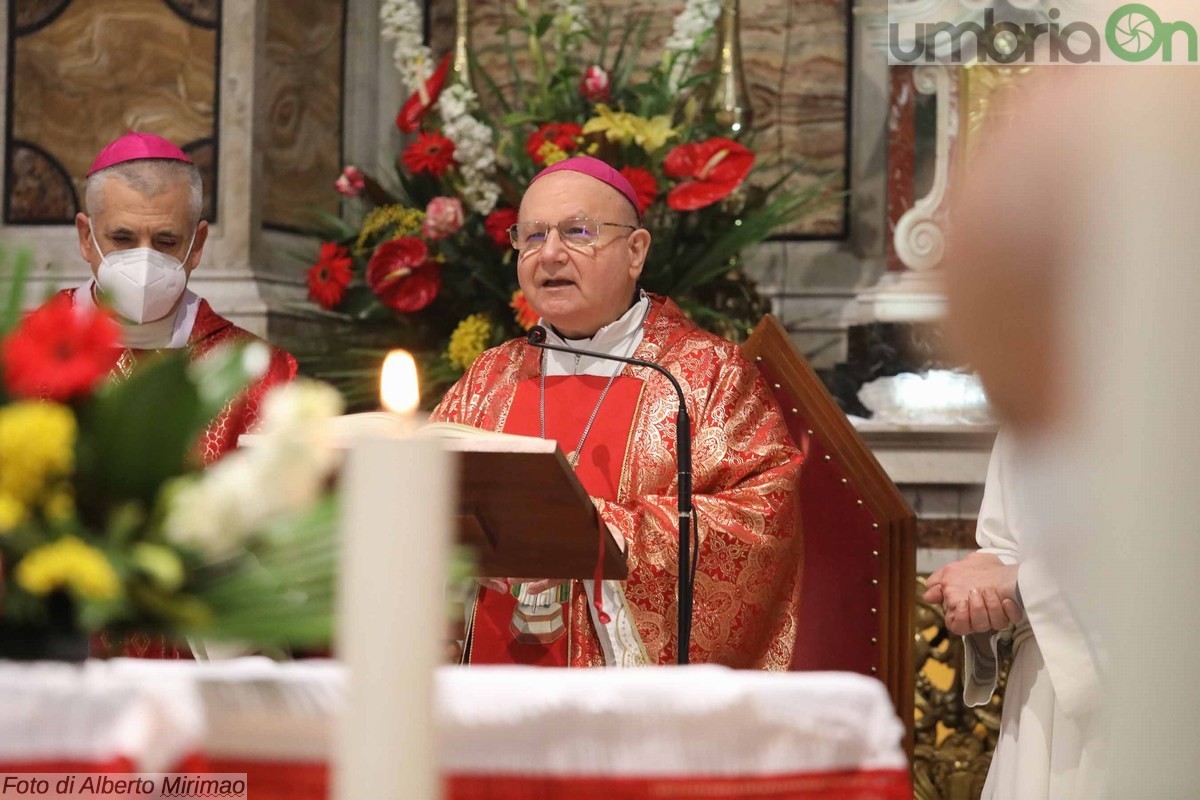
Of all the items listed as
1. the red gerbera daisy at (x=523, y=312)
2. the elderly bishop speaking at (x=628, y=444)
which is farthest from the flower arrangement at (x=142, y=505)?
the red gerbera daisy at (x=523, y=312)

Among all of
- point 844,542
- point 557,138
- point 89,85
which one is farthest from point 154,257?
point 89,85

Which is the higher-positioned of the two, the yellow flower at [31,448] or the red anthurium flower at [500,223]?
the red anthurium flower at [500,223]

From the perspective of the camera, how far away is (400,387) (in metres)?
1.29

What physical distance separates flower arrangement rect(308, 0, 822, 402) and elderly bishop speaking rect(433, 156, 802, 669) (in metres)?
0.58

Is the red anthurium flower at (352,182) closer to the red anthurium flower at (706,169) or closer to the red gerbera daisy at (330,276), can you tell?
the red gerbera daisy at (330,276)

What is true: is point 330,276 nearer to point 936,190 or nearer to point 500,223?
point 500,223

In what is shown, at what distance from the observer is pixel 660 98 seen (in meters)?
5.05

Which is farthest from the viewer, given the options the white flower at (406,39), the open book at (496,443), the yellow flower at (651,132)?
the white flower at (406,39)

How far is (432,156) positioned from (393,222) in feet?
0.89

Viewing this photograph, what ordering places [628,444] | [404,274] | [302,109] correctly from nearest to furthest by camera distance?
[628,444] < [404,274] < [302,109]

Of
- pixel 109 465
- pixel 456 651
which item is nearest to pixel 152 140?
pixel 456 651

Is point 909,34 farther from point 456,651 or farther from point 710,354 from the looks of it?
point 456,651

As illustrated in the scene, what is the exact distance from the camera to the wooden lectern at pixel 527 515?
2383 mm

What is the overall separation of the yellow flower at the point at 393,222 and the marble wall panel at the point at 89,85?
0.88m
